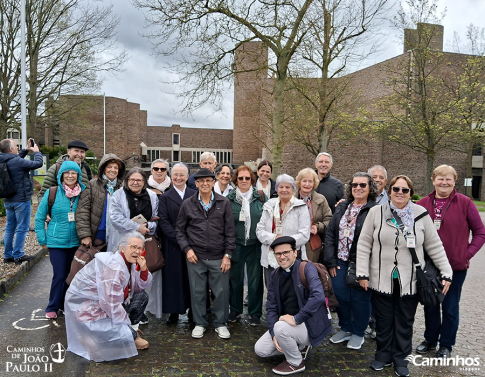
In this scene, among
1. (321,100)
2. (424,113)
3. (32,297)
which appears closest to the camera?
(32,297)

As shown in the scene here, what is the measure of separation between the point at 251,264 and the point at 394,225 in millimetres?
1987

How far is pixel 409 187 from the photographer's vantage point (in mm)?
3717

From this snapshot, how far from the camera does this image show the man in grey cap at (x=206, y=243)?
4.50 m

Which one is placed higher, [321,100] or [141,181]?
[321,100]

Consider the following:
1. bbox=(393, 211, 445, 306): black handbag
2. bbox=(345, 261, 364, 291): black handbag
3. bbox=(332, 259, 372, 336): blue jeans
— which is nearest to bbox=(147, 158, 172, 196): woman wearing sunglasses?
bbox=(332, 259, 372, 336): blue jeans

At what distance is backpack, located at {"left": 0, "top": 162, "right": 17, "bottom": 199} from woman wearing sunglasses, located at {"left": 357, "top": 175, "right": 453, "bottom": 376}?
585cm

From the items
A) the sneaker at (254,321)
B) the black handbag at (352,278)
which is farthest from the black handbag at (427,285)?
the sneaker at (254,321)

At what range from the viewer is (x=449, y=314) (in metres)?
4.04

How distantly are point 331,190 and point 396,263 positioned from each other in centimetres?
199

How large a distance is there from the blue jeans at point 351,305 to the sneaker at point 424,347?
620 millimetres

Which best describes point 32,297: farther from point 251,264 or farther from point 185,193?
point 251,264

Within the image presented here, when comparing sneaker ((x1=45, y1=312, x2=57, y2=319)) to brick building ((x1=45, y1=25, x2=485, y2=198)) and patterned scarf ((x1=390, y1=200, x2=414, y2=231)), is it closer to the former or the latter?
patterned scarf ((x1=390, y1=200, x2=414, y2=231))

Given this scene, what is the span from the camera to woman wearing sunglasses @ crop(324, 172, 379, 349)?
4180 mm

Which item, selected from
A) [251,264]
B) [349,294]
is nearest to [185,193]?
[251,264]
